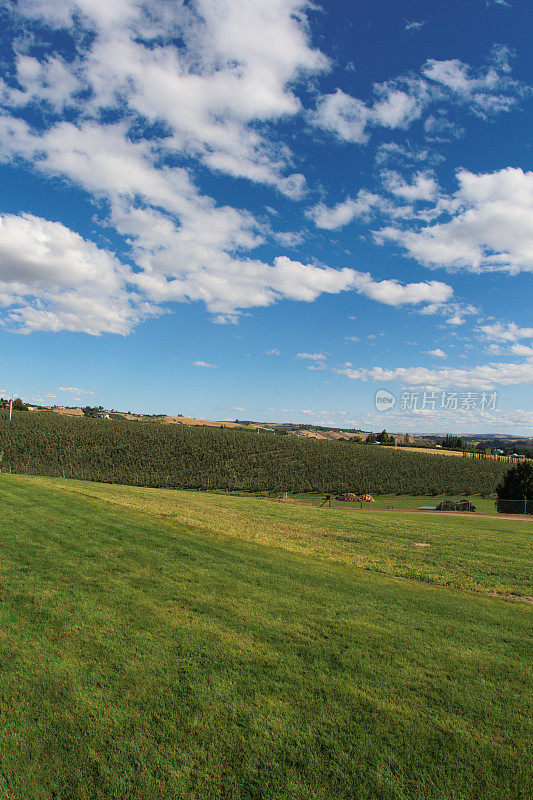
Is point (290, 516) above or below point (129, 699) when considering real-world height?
below

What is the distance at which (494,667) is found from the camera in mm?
5254

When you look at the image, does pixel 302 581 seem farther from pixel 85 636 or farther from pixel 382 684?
pixel 85 636

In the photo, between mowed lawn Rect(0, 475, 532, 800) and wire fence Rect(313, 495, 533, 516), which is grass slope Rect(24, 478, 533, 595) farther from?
wire fence Rect(313, 495, 533, 516)

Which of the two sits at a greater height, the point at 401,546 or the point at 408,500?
the point at 401,546

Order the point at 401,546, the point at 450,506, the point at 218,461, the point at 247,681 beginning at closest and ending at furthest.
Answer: the point at 247,681 < the point at 401,546 < the point at 450,506 < the point at 218,461

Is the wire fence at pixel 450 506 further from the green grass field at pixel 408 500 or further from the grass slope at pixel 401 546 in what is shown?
the grass slope at pixel 401 546

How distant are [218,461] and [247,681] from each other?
2411 inches

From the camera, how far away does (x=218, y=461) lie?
65000 mm

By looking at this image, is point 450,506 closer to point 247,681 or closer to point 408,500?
point 408,500

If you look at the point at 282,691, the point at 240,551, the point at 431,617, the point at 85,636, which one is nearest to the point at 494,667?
the point at 431,617

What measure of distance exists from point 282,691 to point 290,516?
1706cm

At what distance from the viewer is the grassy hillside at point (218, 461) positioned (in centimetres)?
5691

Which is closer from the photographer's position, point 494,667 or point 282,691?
point 282,691

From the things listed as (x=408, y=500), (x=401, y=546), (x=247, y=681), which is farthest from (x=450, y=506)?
(x=247, y=681)
